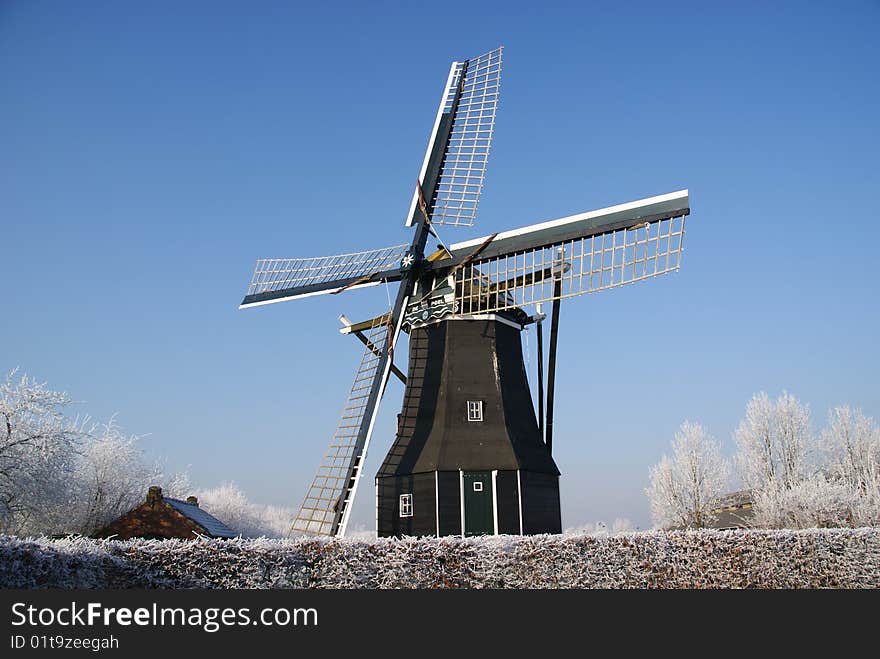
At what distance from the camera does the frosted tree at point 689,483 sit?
3722cm

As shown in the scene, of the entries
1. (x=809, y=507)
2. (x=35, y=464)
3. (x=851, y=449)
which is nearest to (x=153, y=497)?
(x=35, y=464)

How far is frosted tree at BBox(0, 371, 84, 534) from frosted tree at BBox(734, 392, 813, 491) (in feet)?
99.5

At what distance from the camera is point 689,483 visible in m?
37.6

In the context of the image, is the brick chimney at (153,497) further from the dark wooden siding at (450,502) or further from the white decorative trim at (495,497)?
the white decorative trim at (495,497)

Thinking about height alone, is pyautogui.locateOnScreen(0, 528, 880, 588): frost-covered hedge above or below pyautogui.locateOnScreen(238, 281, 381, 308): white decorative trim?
below

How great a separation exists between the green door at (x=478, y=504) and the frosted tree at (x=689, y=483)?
22.7 metres

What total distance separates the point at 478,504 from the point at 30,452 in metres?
14.5

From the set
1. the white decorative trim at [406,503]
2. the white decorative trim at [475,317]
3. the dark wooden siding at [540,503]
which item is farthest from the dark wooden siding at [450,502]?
the white decorative trim at [475,317]

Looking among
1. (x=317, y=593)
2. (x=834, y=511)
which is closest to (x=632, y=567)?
(x=317, y=593)

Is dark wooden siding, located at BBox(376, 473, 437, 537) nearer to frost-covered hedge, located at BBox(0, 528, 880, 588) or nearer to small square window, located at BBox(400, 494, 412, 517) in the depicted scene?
small square window, located at BBox(400, 494, 412, 517)

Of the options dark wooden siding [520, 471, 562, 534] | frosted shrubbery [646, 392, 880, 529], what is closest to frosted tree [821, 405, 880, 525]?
frosted shrubbery [646, 392, 880, 529]

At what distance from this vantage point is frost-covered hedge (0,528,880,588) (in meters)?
9.91

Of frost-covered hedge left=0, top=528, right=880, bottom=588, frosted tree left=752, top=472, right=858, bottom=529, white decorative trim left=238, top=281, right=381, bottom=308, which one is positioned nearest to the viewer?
frost-covered hedge left=0, top=528, right=880, bottom=588

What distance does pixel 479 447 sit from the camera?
1811 cm
